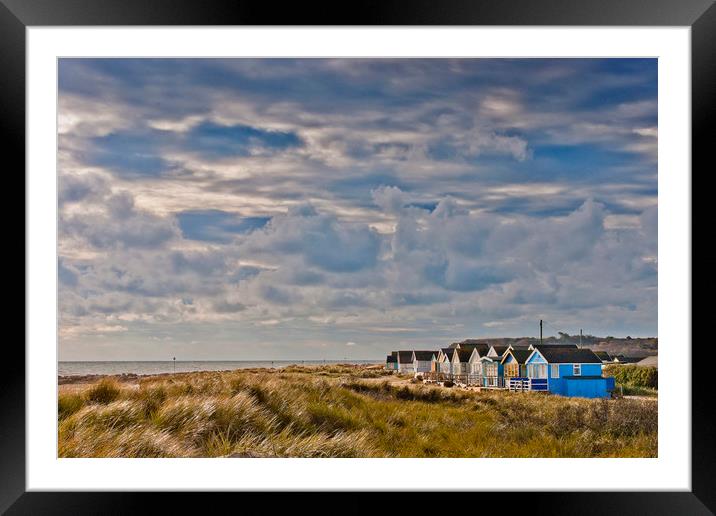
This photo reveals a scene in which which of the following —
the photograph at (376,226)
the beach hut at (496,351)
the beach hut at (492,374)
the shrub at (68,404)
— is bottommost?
the beach hut at (492,374)

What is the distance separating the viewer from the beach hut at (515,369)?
680 cm

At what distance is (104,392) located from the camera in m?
4.16

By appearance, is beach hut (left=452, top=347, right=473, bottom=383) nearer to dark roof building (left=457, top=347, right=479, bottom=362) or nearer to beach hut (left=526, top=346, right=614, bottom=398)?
dark roof building (left=457, top=347, right=479, bottom=362)

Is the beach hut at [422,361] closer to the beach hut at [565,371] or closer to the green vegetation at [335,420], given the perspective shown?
the green vegetation at [335,420]

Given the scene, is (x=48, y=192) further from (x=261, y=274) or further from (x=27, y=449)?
(x=261, y=274)

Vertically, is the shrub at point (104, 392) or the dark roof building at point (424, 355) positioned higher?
the shrub at point (104, 392)

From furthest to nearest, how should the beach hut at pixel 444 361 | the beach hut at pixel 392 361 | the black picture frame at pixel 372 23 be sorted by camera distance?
the beach hut at pixel 444 361 → the beach hut at pixel 392 361 → the black picture frame at pixel 372 23

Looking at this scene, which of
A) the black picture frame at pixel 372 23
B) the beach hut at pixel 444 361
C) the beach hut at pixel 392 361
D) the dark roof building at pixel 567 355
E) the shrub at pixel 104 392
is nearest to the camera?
the black picture frame at pixel 372 23

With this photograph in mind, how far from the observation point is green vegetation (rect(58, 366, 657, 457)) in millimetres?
3541

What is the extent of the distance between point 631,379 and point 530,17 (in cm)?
514

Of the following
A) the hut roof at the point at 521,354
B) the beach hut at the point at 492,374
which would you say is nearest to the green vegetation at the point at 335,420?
the beach hut at the point at 492,374

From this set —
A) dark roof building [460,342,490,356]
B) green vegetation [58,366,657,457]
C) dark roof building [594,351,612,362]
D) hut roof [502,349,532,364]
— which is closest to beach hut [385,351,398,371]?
green vegetation [58,366,657,457]

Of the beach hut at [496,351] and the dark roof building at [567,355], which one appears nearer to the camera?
the dark roof building at [567,355]

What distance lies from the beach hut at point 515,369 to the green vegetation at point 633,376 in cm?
89
